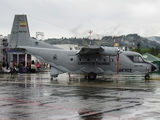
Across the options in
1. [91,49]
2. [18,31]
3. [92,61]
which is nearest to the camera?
[91,49]

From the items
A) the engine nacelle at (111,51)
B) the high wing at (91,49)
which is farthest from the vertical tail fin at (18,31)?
the engine nacelle at (111,51)

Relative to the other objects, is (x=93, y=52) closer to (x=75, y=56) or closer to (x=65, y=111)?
(x=75, y=56)

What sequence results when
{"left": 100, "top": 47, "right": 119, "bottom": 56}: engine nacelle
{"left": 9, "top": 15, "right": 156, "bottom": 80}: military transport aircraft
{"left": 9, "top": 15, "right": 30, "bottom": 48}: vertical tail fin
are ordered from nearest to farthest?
{"left": 100, "top": 47, "right": 119, "bottom": 56}: engine nacelle, {"left": 9, "top": 15, "right": 156, "bottom": 80}: military transport aircraft, {"left": 9, "top": 15, "right": 30, "bottom": 48}: vertical tail fin

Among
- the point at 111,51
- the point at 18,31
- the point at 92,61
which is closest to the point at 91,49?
the point at 92,61

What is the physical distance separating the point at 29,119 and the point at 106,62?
1862cm

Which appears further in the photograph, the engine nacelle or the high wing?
the engine nacelle

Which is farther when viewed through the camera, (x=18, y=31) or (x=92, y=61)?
(x=18, y=31)

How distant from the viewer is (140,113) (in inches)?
382

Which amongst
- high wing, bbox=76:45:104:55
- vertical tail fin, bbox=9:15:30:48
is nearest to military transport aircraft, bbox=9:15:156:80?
high wing, bbox=76:45:104:55

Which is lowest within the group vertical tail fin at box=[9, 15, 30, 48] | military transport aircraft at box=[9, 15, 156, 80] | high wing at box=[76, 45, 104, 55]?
military transport aircraft at box=[9, 15, 156, 80]

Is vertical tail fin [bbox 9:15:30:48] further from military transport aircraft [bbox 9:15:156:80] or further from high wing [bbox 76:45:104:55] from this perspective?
high wing [bbox 76:45:104:55]

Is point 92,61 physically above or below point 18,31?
below

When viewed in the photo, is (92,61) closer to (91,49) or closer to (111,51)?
(91,49)

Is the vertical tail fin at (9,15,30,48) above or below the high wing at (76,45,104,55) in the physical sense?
above
